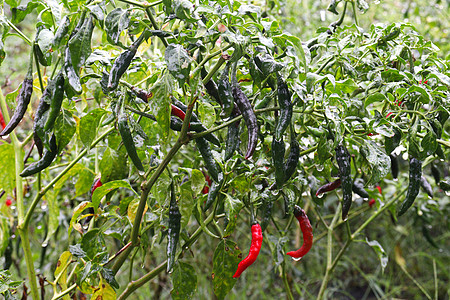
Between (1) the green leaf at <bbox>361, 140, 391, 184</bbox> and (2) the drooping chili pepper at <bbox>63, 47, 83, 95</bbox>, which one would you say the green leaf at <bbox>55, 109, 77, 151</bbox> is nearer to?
(2) the drooping chili pepper at <bbox>63, 47, 83, 95</bbox>

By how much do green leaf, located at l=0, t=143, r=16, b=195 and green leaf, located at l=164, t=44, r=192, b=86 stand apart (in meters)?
0.69

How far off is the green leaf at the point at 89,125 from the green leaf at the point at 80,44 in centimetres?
24

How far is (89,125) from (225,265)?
1.51ft

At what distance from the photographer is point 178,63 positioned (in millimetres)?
705

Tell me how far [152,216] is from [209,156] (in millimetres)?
288

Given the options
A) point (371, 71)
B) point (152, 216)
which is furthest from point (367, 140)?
point (152, 216)

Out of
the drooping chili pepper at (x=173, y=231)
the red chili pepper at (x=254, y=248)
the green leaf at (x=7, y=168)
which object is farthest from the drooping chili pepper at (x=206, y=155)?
the green leaf at (x=7, y=168)

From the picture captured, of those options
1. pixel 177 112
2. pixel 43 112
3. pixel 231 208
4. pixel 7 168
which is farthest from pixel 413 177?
pixel 7 168

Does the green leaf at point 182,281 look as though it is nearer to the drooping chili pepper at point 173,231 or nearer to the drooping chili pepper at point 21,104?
the drooping chili pepper at point 173,231

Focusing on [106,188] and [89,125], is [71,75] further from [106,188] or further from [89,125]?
[106,188]

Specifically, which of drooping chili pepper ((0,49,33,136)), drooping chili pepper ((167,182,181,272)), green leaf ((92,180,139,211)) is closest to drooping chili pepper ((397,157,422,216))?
drooping chili pepper ((167,182,181,272))

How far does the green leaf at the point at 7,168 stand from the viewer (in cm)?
Result: 119

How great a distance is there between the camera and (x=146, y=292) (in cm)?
300

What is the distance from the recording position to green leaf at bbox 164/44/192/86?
2.30 ft
